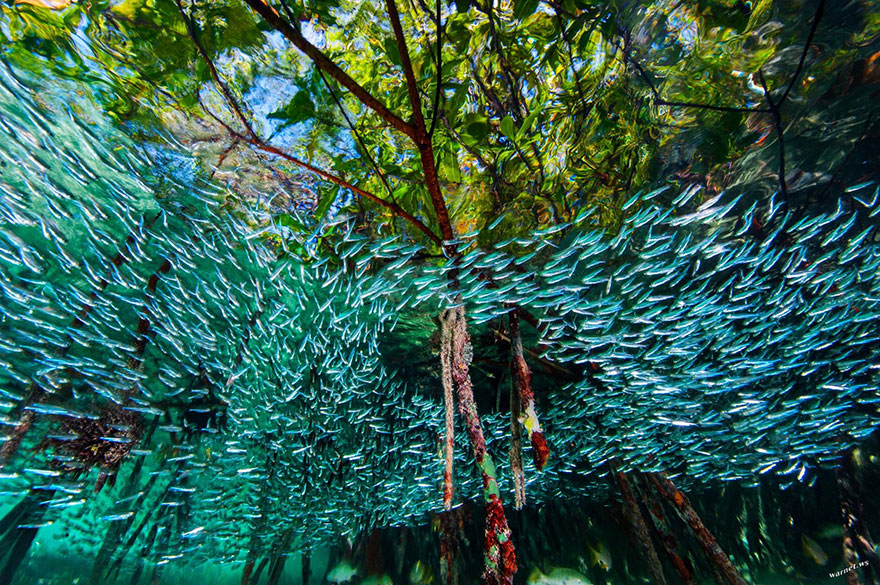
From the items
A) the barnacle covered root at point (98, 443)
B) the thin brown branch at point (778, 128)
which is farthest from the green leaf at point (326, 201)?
the thin brown branch at point (778, 128)

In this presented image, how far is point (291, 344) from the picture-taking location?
7.10 m

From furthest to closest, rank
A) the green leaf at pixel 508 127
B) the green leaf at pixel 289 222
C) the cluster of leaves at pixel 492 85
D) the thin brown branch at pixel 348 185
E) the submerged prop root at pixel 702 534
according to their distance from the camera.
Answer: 1. the submerged prop root at pixel 702 534
2. the green leaf at pixel 289 222
3. the green leaf at pixel 508 127
4. the cluster of leaves at pixel 492 85
5. the thin brown branch at pixel 348 185

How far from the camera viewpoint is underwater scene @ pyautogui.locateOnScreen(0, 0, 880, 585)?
339cm

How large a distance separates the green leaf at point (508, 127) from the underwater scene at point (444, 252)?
0.27 feet

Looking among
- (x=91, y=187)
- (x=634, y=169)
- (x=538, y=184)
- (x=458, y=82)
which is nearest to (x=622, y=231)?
(x=634, y=169)

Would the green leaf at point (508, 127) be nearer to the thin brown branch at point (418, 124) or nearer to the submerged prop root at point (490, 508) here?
the thin brown branch at point (418, 124)

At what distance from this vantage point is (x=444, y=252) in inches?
167

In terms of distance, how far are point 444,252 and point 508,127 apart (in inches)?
71.3

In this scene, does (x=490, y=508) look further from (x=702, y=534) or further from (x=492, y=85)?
(x=702, y=534)

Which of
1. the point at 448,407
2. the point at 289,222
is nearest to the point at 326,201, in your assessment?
the point at 289,222

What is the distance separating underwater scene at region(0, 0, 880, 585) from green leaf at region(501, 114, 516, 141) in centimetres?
8

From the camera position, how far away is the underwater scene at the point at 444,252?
11.1 feet

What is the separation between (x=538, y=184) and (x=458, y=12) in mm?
2435

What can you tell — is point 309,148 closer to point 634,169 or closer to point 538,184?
point 538,184
